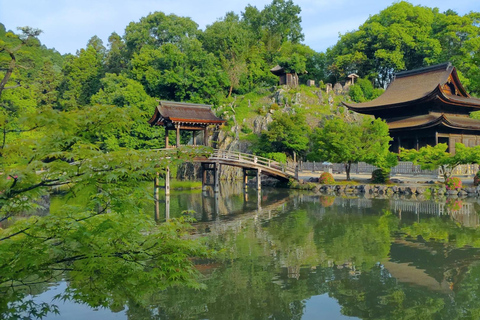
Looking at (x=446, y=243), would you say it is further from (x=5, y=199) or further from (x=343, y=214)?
(x=5, y=199)

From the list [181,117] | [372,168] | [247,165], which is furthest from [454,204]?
[181,117]

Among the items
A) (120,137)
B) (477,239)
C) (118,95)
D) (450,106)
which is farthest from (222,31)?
(477,239)

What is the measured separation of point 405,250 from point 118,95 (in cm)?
3518

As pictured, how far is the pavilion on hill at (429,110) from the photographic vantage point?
33.8 m

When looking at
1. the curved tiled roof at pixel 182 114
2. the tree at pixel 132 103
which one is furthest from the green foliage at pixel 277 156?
the tree at pixel 132 103

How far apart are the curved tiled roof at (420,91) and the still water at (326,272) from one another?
58.9 feet

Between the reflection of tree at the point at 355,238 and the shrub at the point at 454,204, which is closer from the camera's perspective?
the reflection of tree at the point at 355,238

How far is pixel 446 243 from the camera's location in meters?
13.2

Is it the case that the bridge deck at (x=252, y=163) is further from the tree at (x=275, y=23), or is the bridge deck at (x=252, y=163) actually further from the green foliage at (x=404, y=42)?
the tree at (x=275, y=23)

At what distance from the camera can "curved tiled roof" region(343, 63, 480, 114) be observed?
34.9 meters

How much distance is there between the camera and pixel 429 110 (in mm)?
35750

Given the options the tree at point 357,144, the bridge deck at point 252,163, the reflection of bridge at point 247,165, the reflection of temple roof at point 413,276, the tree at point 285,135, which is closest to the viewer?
the reflection of temple roof at point 413,276

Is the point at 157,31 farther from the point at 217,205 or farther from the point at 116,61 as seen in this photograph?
the point at 217,205

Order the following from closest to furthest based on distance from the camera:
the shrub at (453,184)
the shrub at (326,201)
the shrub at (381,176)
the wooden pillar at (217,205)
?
1. the wooden pillar at (217,205)
2. the shrub at (326,201)
3. the shrub at (453,184)
4. the shrub at (381,176)
